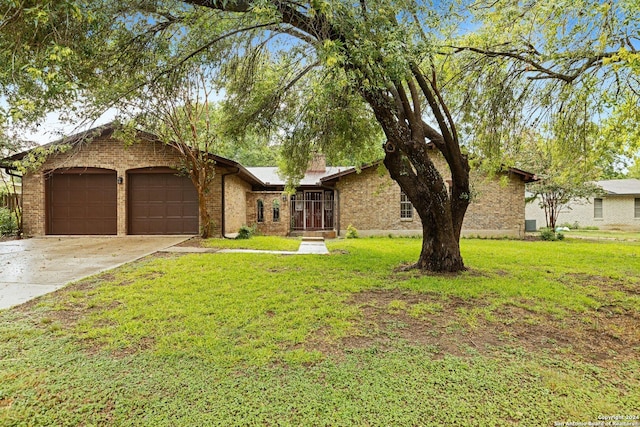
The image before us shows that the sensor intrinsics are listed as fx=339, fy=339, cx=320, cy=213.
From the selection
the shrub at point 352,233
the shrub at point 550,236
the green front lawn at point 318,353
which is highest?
the shrub at point 352,233

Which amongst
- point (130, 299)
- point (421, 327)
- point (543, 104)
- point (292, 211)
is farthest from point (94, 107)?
point (292, 211)

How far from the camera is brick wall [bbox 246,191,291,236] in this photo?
16.2m

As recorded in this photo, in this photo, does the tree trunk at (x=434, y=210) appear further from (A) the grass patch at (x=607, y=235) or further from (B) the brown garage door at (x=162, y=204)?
(A) the grass patch at (x=607, y=235)

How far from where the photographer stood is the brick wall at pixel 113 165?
13.1 meters

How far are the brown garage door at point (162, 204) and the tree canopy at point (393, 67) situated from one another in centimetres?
601

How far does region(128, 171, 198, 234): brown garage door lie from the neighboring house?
68.2 ft

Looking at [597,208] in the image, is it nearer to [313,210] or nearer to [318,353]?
[313,210]

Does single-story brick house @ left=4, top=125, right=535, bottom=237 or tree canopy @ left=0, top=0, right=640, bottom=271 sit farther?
single-story brick house @ left=4, top=125, right=535, bottom=237

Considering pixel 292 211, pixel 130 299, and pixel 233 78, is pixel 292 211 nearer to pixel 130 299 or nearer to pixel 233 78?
pixel 233 78

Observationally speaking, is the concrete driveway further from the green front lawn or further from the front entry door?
the front entry door

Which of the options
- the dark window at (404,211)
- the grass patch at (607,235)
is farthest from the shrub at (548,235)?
the dark window at (404,211)

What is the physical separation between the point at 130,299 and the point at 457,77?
7.75 metres

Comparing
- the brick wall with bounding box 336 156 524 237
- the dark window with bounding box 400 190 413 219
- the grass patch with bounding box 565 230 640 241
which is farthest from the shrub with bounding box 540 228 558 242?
the dark window with bounding box 400 190 413 219

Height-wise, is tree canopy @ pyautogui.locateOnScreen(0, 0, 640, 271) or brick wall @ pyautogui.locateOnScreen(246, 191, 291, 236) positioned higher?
tree canopy @ pyautogui.locateOnScreen(0, 0, 640, 271)
